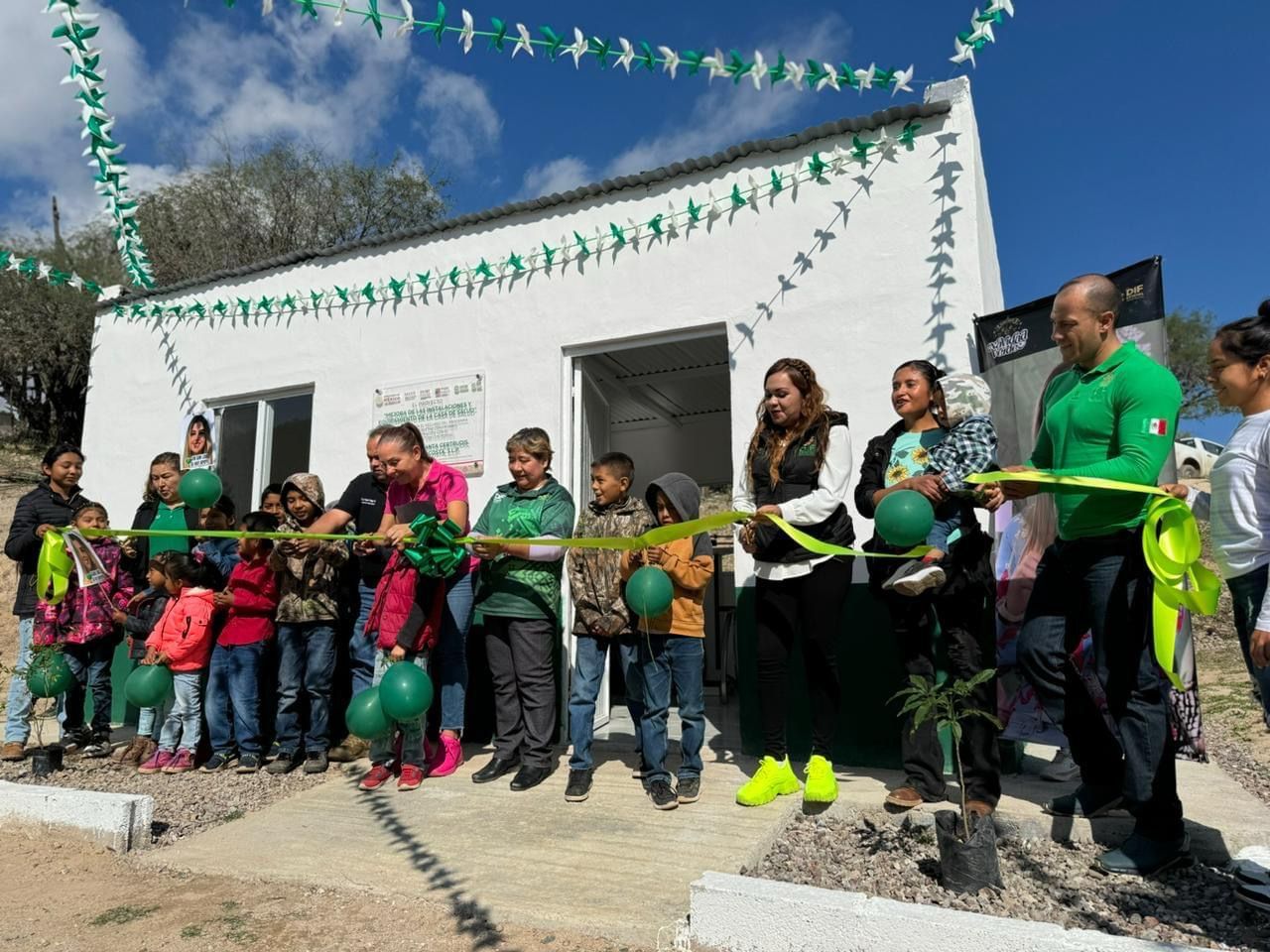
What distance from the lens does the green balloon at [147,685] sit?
4.50 metres

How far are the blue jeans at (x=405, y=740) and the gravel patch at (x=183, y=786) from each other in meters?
0.35

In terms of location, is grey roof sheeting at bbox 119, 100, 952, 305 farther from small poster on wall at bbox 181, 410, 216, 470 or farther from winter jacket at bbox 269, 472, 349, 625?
winter jacket at bbox 269, 472, 349, 625

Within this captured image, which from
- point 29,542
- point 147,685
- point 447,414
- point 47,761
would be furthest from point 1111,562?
point 29,542

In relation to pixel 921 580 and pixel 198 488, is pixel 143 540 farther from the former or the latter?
pixel 921 580

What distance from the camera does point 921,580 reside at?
3.14 metres

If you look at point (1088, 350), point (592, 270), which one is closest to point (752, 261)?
point (592, 270)

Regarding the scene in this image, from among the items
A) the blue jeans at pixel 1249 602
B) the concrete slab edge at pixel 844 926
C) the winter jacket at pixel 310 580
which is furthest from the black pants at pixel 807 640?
the winter jacket at pixel 310 580

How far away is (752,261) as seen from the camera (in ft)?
16.2

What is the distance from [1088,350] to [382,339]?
4787mm

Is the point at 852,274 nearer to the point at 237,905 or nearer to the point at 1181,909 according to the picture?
the point at 1181,909

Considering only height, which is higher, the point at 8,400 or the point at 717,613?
the point at 8,400

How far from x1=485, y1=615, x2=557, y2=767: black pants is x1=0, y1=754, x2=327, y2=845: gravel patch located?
3.65 ft

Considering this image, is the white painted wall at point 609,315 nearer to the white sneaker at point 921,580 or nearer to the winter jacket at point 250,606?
the white sneaker at point 921,580

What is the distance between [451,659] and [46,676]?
2.35 meters
